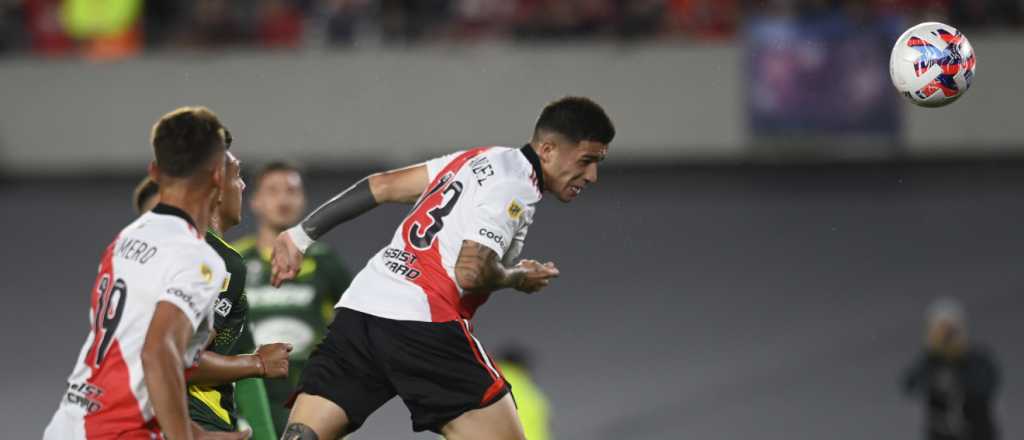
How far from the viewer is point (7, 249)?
13.5 m

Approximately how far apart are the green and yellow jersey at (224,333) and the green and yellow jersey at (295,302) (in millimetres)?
1886

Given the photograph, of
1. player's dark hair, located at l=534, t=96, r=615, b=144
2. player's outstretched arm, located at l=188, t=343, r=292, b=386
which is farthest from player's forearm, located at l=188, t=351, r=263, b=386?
player's dark hair, located at l=534, t=96, r=615, b=144

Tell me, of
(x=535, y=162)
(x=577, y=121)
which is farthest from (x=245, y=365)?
(x=577, y=121)

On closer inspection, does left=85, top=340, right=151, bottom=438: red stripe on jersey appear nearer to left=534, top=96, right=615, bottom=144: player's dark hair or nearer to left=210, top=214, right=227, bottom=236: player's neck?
left=210, top=214, right=227, bottom=236: player's neck

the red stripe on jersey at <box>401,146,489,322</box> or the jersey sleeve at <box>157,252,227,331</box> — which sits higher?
the red stripe on jersey at <box>401,146,489,322</box>

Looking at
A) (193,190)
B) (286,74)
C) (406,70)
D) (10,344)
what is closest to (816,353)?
(406,70)

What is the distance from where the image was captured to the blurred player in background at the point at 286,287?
7207 mm

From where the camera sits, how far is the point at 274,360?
15.2 feet

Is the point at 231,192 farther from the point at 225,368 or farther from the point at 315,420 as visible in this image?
the point at 315,420

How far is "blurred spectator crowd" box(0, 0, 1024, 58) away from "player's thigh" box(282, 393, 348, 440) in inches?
316

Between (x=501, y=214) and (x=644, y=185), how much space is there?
845 centimetres

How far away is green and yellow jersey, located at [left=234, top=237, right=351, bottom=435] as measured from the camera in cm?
721

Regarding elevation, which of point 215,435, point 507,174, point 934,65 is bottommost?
point 215,435

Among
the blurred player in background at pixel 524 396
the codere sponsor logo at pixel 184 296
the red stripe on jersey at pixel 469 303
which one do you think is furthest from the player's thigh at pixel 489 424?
the blurred player in background at pixel 524 396
